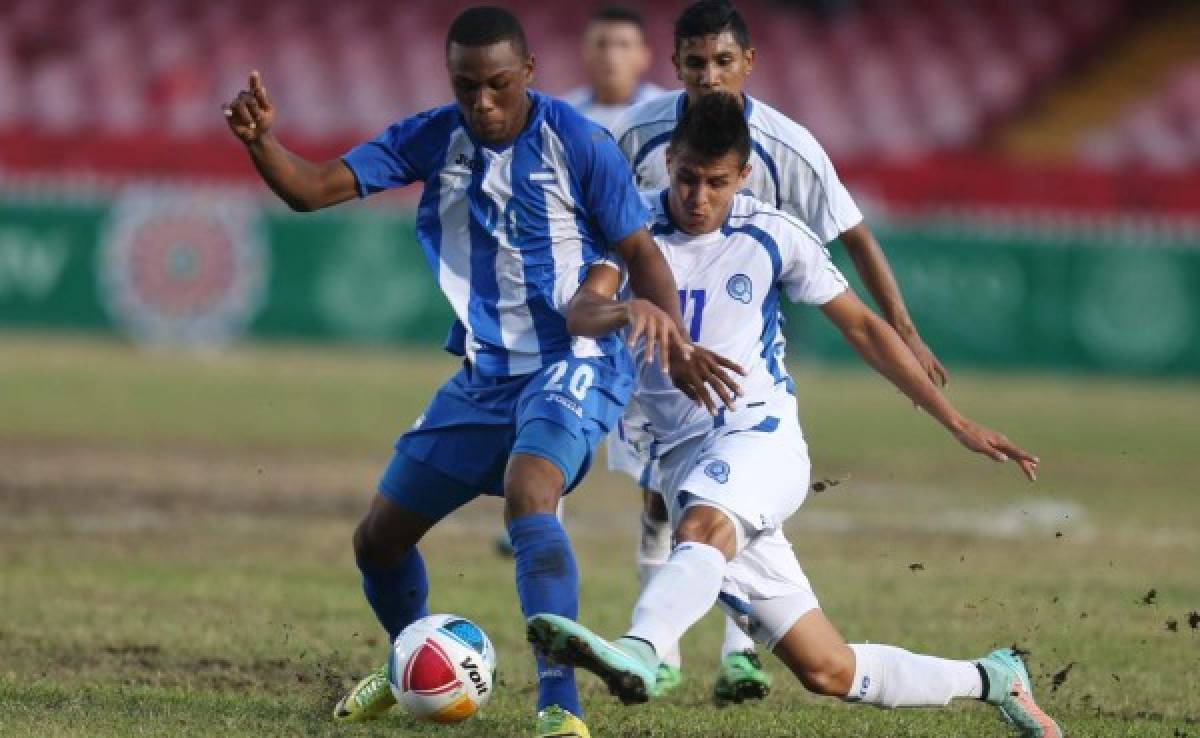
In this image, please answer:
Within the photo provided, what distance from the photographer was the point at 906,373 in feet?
20.4

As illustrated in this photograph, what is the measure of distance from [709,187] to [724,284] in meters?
0.31

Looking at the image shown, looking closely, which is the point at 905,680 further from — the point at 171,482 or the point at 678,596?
the point at 171,482

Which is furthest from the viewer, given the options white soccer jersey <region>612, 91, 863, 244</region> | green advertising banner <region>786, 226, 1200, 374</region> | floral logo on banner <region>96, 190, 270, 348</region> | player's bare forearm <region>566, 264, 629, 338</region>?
green advertising banner <region>786, 226, 1200, 374</region>

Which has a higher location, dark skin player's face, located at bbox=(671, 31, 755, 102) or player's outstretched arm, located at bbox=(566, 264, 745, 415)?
dark skin player's face, located at bbox=(671, 31, 755, 102)

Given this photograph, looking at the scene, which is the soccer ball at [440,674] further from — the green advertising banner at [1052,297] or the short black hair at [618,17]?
the green advertising banner at [1052,297]

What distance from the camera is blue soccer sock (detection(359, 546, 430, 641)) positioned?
669cm

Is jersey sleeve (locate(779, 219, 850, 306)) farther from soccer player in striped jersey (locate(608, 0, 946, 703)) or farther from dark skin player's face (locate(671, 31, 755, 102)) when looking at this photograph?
dark skin player's face (locate(671, 31, 755, 102))

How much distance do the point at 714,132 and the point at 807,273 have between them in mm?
577

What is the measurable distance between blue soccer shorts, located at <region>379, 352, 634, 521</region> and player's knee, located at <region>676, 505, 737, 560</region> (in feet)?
1.35

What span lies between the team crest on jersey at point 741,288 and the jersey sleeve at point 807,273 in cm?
12

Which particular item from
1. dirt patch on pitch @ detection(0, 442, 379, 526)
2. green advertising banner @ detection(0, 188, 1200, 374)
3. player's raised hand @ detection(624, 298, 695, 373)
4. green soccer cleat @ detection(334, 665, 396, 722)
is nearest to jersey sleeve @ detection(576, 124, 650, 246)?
player's raised hand @ detection(624, 298, 695, 373)

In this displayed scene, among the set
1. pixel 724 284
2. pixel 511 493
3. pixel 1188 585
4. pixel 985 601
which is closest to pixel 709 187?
pixel 724 284

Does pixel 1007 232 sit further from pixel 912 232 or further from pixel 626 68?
pixel 626 68

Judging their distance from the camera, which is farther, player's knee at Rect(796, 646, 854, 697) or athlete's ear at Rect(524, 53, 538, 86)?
athlete's ear at Rect(524, 53, 538, 86)
